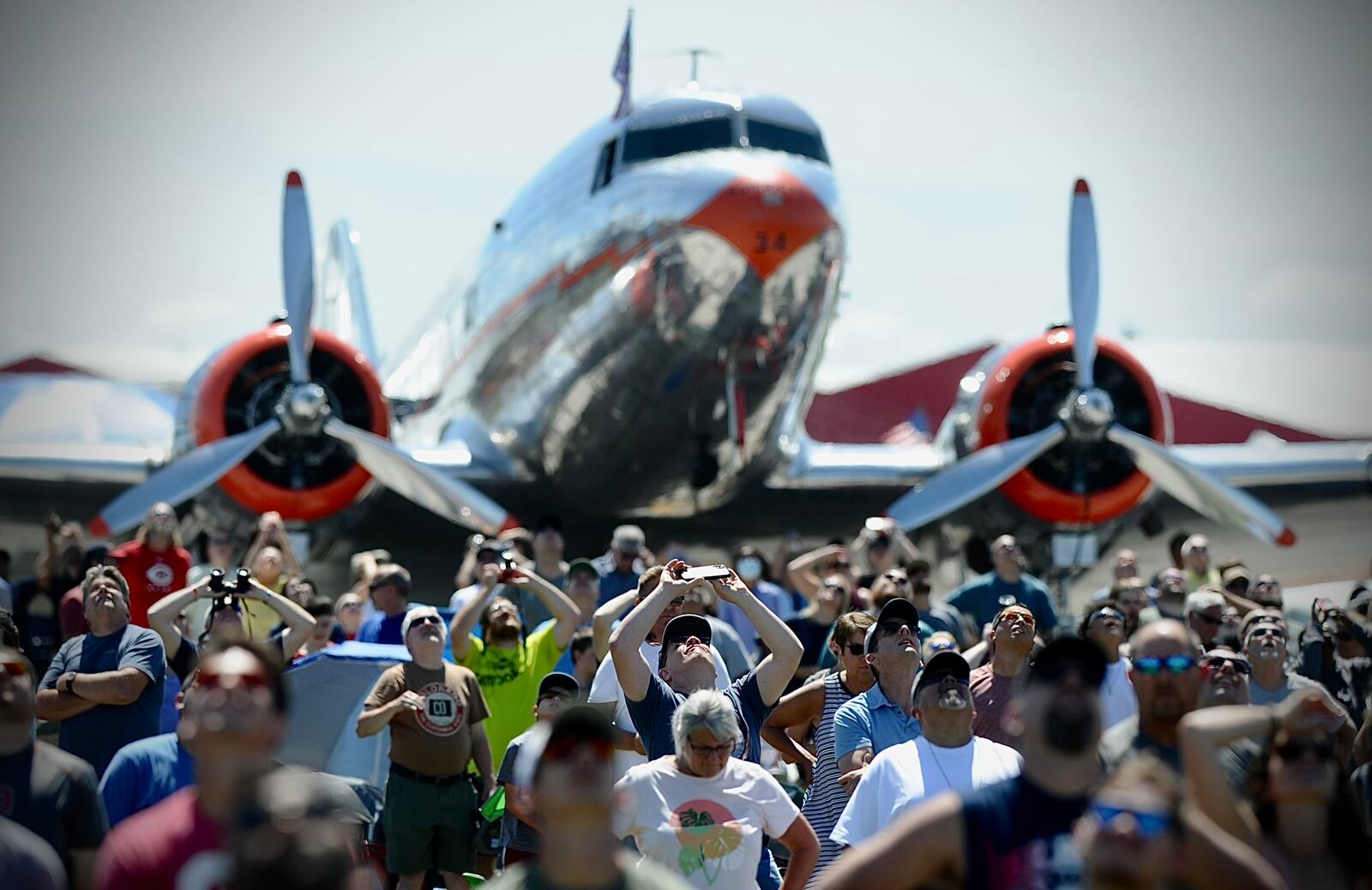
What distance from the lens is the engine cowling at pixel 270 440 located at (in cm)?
1330

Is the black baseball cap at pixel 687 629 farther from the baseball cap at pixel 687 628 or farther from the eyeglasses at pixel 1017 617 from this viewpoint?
the eyeglasses at pixel 1017 617

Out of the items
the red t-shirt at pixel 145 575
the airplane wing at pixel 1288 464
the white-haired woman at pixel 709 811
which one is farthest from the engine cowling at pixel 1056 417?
the white-haired woman at pixel 709 811

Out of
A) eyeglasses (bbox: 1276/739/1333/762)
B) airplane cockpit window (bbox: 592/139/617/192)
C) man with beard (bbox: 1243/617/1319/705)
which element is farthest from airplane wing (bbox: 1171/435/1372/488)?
eyeglasses (bbox: 1276/739/1333/762)

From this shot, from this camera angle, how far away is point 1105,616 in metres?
6.40

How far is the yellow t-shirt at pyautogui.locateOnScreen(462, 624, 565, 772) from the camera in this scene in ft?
23.2

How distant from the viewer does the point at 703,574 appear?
4.89 m

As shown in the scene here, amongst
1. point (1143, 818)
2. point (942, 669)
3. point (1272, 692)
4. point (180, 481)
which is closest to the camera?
point (1143, 818)

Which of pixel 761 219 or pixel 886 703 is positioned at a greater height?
pixel 761 219

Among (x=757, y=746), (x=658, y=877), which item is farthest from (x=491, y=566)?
(x=658, y=877)

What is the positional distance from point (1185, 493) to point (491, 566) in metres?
8.26

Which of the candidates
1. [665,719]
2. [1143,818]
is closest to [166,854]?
[1143,818]

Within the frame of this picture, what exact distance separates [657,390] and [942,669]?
8767mm

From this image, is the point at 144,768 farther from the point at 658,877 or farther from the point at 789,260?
the point at 789,260

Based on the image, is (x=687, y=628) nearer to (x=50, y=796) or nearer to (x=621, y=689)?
(x=621, y=689)
